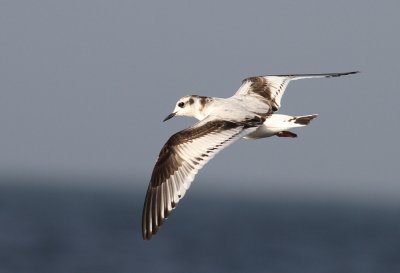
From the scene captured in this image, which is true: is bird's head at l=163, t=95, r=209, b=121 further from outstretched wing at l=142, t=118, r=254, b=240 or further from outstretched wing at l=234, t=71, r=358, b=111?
outstretched wing at l=142, t=118, r=254, b=240

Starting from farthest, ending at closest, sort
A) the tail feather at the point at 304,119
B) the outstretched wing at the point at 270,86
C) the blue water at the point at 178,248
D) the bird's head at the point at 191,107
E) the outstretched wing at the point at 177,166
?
the blue water at the point at 178,248 → the outstretched wing at the point at 270,86 → the bird's head at the point at 191,107 → the tail feather at the point at 304,119 → the outstretched wing at the point at 177,166

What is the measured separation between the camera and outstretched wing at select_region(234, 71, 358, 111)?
26702 mm

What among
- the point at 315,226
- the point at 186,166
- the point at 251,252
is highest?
the point at 186,166

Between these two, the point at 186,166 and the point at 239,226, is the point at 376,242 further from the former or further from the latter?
the point at 186,166

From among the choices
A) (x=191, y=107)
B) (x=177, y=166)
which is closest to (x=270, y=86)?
(x=191, y=107)

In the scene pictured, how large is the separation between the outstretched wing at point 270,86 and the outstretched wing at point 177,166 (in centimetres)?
363

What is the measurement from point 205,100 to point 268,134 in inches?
64.0

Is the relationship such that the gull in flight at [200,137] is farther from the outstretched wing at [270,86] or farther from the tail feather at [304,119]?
the outstretched wing at [270,86]

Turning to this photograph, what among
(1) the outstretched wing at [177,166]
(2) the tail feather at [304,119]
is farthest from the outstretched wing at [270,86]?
(1) the outstretched wing at [177,166]

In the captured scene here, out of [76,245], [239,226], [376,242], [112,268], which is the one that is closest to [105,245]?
[76,245]

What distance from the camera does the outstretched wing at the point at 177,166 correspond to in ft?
74.0

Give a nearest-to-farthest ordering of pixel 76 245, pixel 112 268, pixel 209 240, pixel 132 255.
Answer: pixel 112 268
pixel 132 255
pixel 76 245
pixel 209 240

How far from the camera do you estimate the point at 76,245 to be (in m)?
77.1

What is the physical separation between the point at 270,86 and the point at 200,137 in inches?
184
